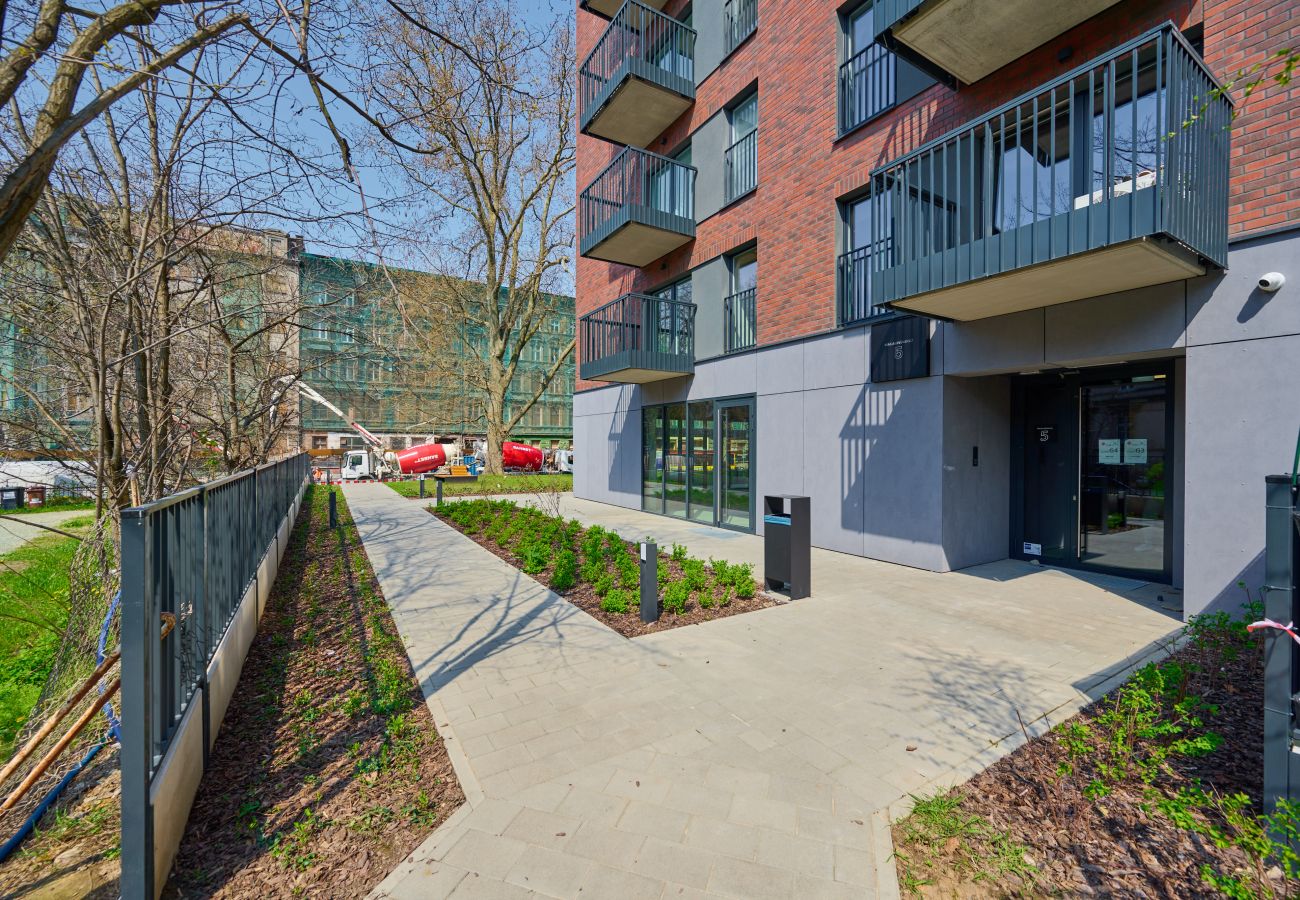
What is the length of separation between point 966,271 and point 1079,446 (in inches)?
147

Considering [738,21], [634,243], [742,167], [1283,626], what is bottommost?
[1283,626]

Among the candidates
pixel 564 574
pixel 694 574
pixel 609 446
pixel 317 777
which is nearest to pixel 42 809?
pixel 317 777

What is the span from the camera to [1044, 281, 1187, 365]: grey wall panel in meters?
5.92

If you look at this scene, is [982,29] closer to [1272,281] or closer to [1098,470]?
[1272,281]

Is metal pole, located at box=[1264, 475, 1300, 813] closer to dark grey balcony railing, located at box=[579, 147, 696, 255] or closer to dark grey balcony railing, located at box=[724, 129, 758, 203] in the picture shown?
dark grey balcony railing, located at box=[724, 129, 758, 203]

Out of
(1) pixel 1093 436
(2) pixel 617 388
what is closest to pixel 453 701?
(1) pixel 1093 436

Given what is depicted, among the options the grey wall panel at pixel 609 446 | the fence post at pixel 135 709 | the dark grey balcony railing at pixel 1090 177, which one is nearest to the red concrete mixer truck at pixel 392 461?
the grey wall panel at pixel 609 446

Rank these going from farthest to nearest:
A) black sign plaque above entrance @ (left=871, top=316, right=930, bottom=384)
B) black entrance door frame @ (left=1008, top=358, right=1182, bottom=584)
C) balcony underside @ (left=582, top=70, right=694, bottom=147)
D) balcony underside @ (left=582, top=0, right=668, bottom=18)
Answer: balcony underside @ (left=582, top=0, right=668, bottom=18) → balcony underside @ (left=582, top=70, right=694, bottom=147) → black sign plaque above entrance @ (left=871, top=316, right=930, bottom=384) → black entrance door frame @ (left=1008, top=358, right=1182, bottom=584)

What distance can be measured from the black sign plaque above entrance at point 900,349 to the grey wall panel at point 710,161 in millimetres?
5545

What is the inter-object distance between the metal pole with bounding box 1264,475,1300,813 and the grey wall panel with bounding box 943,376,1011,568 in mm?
5696

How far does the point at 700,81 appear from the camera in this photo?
13.4 m

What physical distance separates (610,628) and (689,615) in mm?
920

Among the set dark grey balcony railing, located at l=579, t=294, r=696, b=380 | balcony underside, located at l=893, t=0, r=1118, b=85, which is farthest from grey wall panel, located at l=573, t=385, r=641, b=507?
balcony underside, located at l=893, t=0, r=1118, b=85

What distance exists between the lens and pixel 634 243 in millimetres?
13953
